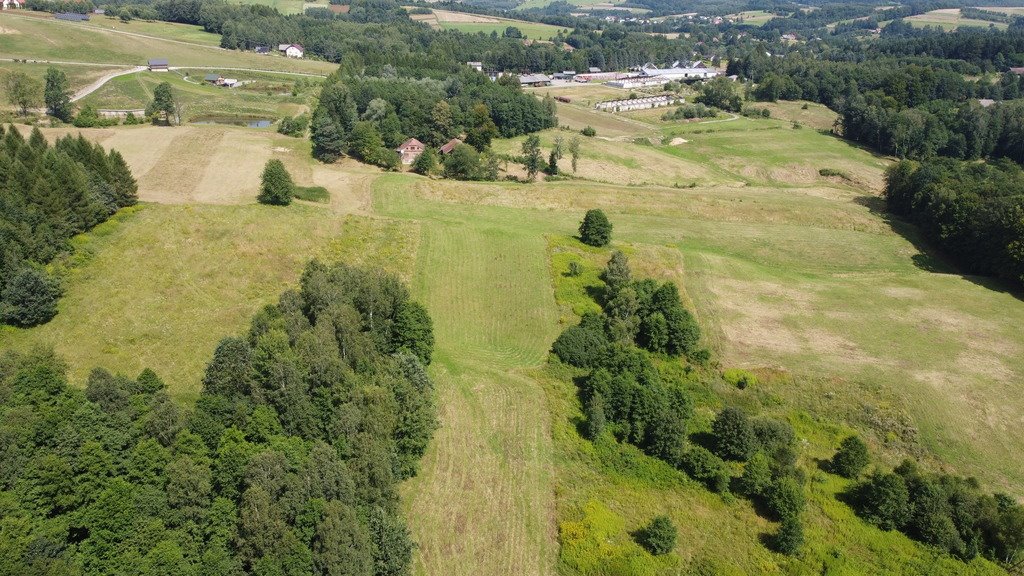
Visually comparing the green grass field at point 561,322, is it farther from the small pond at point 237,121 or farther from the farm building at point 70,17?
the farm building at point 70,17

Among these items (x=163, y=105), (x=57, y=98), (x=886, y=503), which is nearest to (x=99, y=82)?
(x=57, y=98)

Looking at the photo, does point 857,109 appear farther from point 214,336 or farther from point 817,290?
point 214,336

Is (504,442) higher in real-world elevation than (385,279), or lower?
lower

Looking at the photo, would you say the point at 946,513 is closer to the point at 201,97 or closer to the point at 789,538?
the point at 789,538

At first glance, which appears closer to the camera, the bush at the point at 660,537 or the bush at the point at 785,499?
the bush at the point at 660,537

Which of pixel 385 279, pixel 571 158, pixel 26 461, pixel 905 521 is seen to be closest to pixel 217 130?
pixel 571 158

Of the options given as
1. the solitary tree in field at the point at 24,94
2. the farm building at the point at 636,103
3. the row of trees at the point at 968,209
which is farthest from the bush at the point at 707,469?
the farm building at the point at 636,103
